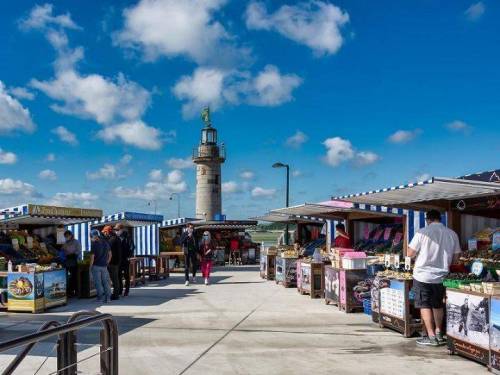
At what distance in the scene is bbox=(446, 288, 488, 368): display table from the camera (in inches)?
230

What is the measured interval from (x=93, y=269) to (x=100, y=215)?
5651 millimetres

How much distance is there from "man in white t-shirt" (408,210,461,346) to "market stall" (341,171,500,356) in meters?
0.20

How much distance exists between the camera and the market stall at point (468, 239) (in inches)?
242

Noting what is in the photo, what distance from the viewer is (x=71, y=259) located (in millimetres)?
12812

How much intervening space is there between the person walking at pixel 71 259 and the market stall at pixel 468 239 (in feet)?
21.1

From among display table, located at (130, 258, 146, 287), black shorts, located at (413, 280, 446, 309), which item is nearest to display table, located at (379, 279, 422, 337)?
black shorts, located at (413, 280, 446, 309)

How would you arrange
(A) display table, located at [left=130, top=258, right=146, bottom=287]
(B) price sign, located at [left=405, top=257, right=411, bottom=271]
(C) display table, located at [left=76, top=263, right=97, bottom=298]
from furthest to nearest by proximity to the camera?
(A) display table, located at [left=130, top=258, right=146, bottom=287], (C) display table, located at [left=76, top=263, right=97, bottom=298], (B) price sign, located at [left=405, top=257, right=411, bottom=271]

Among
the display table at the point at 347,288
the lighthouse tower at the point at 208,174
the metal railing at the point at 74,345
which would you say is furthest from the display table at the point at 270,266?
the lighthouse tower at the point at 208,174

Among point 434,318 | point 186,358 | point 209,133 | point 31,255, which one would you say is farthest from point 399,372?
point 209,133

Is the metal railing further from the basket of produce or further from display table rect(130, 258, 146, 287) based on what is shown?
display table rect(130, 258, 146, 287)

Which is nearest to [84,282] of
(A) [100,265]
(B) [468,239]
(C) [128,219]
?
(A) [100,265]

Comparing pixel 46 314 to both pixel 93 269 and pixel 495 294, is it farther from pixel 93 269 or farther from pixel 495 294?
pixel 495 294

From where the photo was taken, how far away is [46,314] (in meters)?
10.4

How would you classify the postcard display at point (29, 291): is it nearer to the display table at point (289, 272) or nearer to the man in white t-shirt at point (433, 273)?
the display table at point (289, 272)
